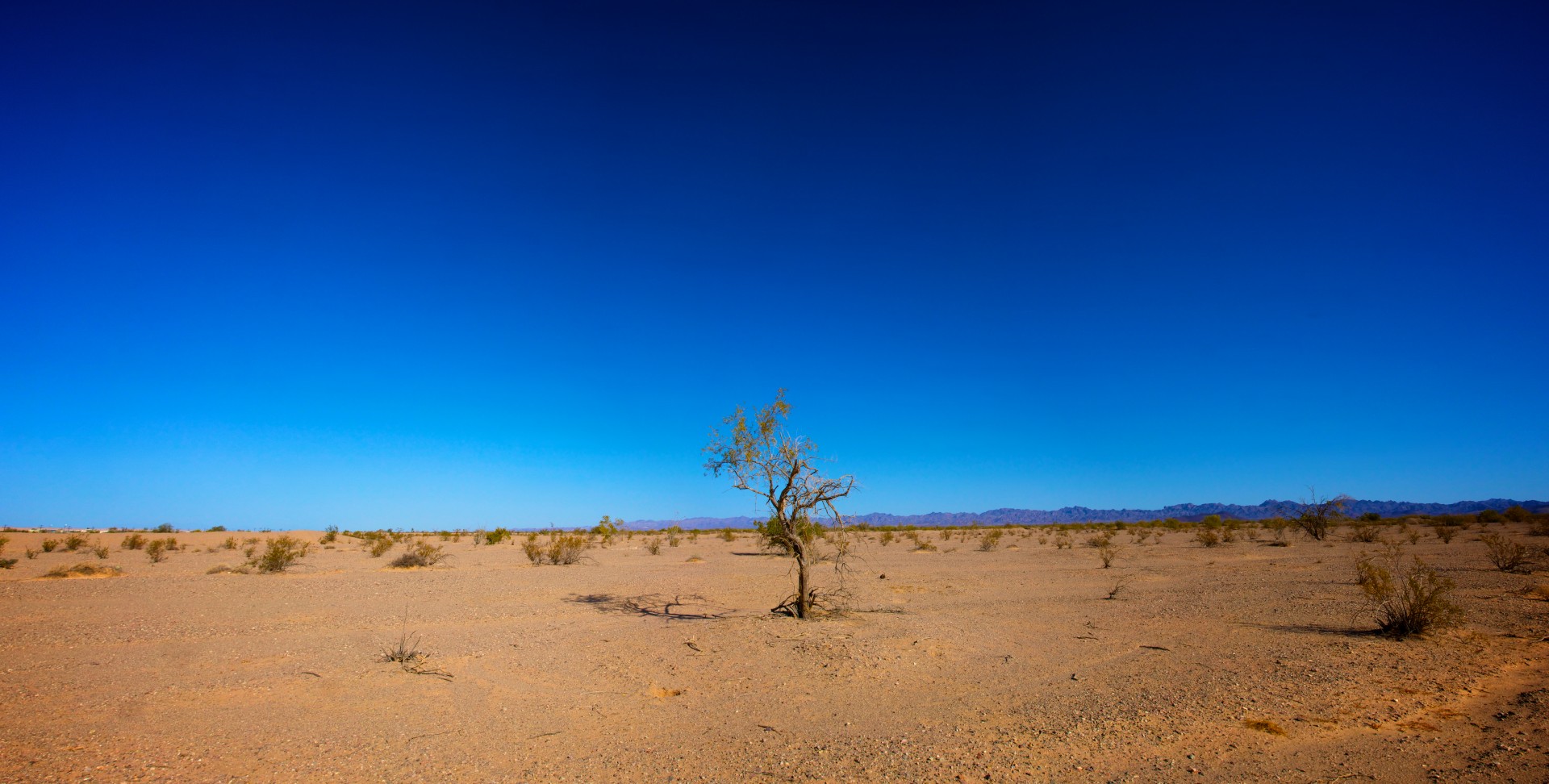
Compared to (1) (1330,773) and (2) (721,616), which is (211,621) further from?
→ (1) (1330,773)

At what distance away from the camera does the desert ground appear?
6.54m

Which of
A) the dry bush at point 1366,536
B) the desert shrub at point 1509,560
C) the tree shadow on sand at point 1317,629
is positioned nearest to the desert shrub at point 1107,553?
the desert shrub at point 1509,560

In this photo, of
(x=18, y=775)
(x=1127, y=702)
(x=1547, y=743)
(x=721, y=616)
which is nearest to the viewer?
(x=18, y=775)

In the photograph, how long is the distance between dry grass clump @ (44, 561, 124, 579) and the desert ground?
8.55 feet

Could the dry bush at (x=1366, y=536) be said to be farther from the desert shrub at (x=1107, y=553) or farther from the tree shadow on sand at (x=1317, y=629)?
the tree shadow on sand at (x=1317, y=629)

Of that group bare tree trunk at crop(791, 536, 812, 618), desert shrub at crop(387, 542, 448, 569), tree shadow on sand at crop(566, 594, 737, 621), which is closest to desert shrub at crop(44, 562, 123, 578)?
desert shrub at crop(387, 542, 448, 569)

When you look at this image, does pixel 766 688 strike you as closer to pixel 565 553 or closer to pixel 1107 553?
pixel 565 553

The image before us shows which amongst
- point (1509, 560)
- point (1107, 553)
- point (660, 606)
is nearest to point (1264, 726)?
point (660, 606)

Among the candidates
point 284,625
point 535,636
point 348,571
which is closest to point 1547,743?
point 535,636

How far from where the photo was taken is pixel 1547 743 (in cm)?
645

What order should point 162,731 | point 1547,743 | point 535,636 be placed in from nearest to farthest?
1. point 1547,743
2. point 162,731
3. point 535,636

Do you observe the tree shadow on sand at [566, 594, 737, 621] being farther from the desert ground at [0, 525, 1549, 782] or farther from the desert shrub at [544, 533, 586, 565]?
the desert shrub at [544, 533, 586, 565]

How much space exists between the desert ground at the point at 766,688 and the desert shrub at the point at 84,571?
2.63 meters

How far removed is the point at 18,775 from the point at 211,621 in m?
9.20
